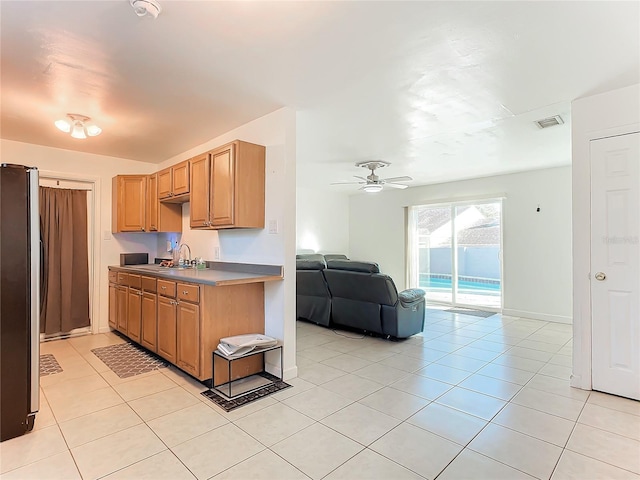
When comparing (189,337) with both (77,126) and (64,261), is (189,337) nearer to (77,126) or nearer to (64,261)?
(77,126)

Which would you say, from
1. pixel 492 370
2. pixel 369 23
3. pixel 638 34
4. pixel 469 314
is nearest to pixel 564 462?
pixel 492 370

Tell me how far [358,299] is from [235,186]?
7.63ft

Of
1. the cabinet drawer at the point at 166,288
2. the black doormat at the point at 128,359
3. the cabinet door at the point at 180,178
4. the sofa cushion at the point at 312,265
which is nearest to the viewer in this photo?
the cabinet drawer at the point at 166,288

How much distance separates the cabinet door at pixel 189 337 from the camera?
289 centimetres

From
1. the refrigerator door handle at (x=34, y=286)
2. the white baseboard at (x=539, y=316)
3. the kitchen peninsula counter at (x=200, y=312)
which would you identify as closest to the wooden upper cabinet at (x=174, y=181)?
the kitchen peninsula counter at (x=200, y=312)

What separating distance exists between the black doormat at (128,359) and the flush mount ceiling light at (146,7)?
2.89 metres

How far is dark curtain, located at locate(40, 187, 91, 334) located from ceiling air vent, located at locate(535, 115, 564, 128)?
18.2 ft

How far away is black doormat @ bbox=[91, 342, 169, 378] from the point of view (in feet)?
10.8

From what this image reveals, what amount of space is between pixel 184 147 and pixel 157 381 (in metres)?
2.78

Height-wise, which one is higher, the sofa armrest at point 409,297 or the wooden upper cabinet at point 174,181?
the wooden upper cabinet at point 174,181

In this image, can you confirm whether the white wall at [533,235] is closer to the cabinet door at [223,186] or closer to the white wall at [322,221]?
the white wall at [322,221]

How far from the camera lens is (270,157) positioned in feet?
10.7

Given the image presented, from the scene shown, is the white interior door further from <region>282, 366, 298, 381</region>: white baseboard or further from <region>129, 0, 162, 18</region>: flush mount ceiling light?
<region>129, 0, 162, 18</region>: flush mount ceiling light

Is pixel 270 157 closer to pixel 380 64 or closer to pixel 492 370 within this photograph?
pixel 380 64
